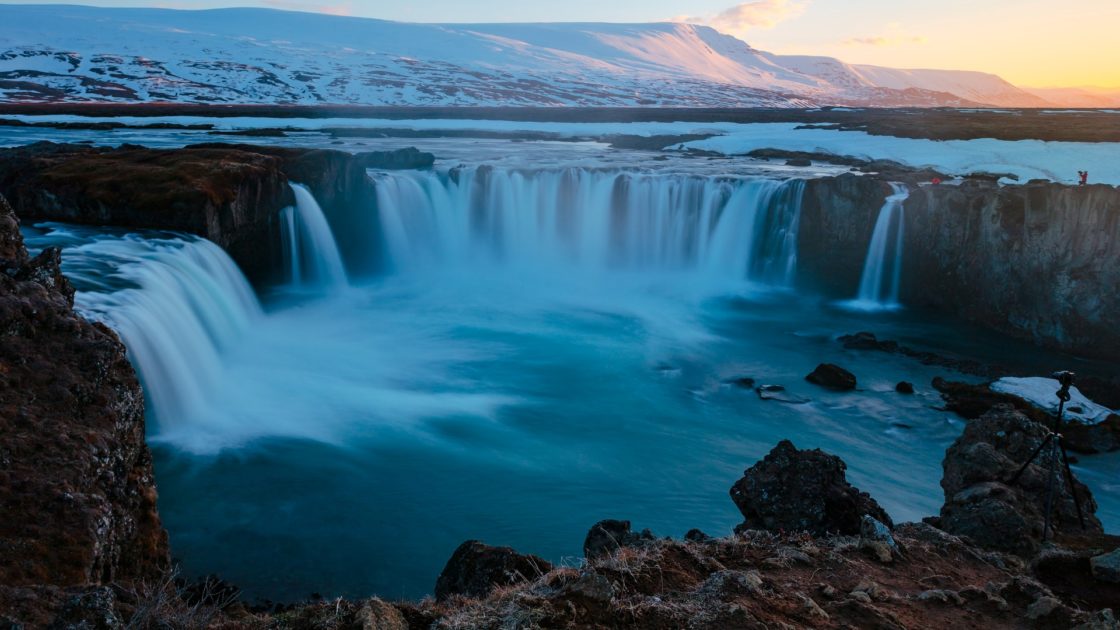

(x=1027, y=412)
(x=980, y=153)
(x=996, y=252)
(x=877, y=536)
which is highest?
(x=980, y=153)

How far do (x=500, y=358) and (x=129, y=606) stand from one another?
1686 cm

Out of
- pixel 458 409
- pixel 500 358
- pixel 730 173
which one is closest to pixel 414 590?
pixel 458 409

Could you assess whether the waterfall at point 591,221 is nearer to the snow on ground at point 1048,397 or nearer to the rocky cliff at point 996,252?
the rocky cliff at point 996,252

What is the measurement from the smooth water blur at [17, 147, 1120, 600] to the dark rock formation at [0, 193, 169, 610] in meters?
3.57

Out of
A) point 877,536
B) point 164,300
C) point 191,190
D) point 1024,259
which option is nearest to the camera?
point 877,536

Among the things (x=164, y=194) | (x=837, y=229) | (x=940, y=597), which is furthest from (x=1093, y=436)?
(x=164, y=194)

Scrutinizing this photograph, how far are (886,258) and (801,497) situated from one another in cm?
2033

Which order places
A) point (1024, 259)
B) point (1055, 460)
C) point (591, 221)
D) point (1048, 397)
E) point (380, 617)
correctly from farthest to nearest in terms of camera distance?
point (591, 221), point (1024, 259), point (1048, 397), point (1055, 460), point (380, 617)

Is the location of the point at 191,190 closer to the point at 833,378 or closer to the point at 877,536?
the point at 833,378

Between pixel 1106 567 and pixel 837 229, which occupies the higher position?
pixel 837 229

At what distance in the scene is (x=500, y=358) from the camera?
70.2ft

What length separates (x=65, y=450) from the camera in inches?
240

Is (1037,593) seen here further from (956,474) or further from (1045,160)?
(1045,160)

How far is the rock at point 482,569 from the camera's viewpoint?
7.27 m
